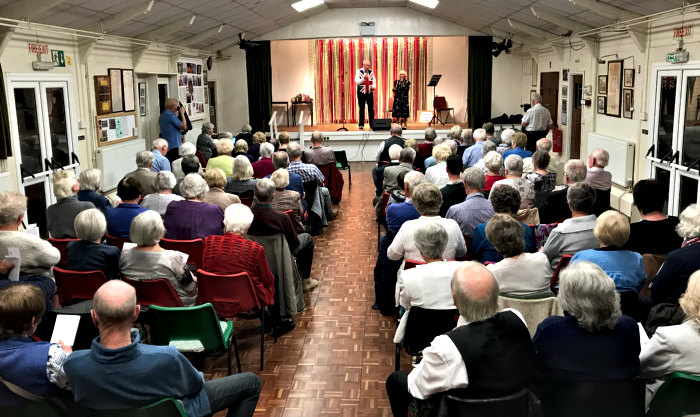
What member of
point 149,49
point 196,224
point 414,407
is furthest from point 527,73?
point 414,407

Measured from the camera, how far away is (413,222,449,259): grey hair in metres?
3.30

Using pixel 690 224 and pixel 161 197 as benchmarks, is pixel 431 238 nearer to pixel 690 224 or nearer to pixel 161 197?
pixel 690 224

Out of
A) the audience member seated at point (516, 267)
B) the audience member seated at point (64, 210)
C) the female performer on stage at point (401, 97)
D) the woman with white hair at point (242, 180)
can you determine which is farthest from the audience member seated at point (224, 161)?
the female performer on stage at point (401, 97)

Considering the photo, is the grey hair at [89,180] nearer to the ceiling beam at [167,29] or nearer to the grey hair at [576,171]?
the grey hair at [576,171]

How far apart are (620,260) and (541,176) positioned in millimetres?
2708

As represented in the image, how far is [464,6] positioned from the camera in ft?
40.7

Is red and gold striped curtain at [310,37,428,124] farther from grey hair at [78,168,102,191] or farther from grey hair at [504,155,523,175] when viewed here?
grey hair at [78,168,102,191]

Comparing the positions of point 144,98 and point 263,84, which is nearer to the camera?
point 144,98

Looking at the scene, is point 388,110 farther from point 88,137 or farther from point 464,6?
point 88,137

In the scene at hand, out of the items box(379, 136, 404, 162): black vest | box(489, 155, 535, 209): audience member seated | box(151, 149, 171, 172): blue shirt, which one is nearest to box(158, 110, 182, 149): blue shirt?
box(151, 149, 171, 172): blue shirt

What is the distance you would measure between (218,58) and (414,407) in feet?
47.0

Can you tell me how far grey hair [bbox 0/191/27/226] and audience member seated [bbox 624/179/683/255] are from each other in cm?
380

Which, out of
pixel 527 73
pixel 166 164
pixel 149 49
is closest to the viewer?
pixel 166 164

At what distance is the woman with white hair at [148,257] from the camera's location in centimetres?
371
